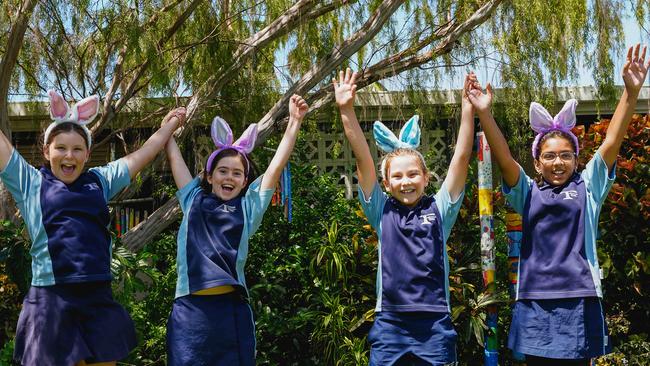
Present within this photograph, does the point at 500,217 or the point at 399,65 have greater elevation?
the point at 399,65

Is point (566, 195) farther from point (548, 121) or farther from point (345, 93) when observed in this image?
point (345, 93)

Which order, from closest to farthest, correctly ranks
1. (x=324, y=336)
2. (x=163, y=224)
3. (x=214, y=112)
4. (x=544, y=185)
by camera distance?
(x=544, y=185), (x=324, y=336), (x=163, y=224), (x=214, y=112)

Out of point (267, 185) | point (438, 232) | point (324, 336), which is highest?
point (267, 185)

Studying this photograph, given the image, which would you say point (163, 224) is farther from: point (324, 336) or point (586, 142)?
point (586, 142)

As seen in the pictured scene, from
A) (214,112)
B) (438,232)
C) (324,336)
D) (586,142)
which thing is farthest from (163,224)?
(586,142)

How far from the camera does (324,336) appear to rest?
522 cm

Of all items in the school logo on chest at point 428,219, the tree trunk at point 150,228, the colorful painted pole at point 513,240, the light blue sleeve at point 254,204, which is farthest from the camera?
the tree trunk at point 150,228

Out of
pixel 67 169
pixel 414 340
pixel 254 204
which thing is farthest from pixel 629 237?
pixel 67 169

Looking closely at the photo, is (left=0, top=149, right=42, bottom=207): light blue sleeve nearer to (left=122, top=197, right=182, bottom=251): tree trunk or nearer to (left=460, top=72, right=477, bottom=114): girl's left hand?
(left=460, top=72, right=477, bottom=114): girl's left hand

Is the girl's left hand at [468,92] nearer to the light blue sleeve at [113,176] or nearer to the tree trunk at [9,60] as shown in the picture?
the light blue sleeve at [113,176]

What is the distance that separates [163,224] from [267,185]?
2.09 meters

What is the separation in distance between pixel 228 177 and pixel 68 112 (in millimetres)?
778

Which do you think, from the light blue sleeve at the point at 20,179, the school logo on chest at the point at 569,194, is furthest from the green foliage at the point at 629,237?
the light blue sleeve at the point at 20,179

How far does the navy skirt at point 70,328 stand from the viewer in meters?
3.19
